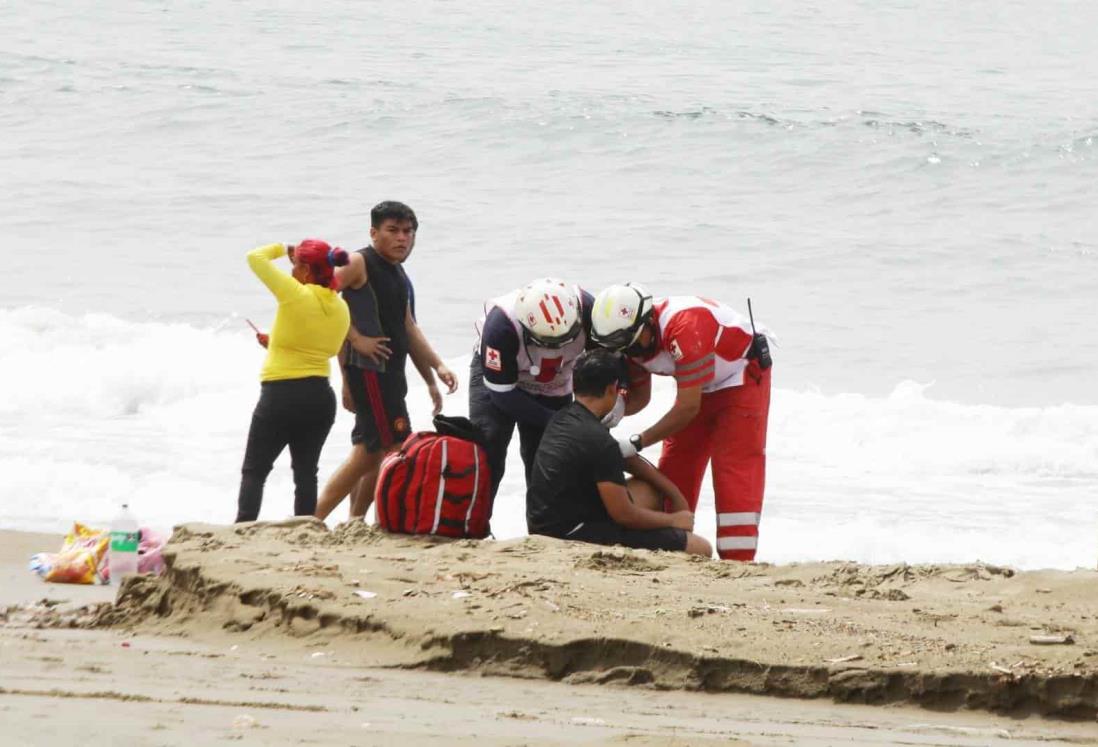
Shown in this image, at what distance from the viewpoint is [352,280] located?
720 cm

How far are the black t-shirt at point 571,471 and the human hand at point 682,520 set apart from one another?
Answer: 27cm

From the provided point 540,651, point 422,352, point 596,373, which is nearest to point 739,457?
point 596,373

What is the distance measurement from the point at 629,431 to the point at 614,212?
7962 mm

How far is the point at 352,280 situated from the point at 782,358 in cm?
761

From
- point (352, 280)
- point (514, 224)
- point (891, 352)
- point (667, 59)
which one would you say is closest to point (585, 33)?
point (667, 59)

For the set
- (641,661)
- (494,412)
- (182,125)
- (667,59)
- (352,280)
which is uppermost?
(667,59)

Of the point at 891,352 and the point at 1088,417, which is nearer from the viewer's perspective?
the point at 1088,417

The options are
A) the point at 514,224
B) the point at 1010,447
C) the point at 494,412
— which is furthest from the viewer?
the point at 514,224

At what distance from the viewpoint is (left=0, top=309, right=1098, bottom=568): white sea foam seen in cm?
934

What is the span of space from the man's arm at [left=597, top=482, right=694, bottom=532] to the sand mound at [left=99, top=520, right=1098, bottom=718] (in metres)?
0.31

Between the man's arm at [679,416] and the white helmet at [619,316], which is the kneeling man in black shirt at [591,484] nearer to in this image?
the white helmet at [619,316]

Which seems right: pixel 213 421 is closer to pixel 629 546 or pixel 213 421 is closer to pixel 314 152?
pixel 629 546

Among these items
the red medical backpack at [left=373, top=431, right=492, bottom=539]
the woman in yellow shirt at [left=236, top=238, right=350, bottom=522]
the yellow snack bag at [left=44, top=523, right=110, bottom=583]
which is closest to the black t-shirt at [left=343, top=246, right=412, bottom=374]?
the woman in yellow shirt at [left=236, top=238, right=350, bottom=522]

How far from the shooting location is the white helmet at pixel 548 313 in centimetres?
638
